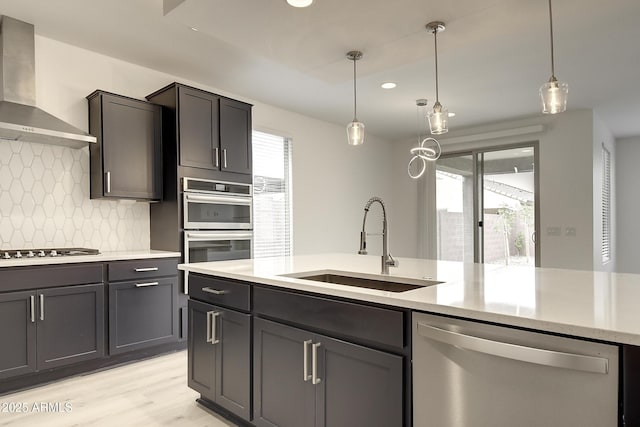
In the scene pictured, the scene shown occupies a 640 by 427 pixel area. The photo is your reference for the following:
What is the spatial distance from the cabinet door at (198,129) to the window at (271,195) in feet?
3.63

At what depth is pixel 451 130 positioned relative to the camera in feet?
21.2

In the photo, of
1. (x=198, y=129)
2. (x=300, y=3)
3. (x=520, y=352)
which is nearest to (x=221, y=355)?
(x=520, y=352)

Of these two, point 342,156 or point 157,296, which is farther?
point 342,156

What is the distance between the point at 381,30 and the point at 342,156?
3922mm

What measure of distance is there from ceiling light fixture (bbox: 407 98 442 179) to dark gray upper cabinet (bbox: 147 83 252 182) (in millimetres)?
1751

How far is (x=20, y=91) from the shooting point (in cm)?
290

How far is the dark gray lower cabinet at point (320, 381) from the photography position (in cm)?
145

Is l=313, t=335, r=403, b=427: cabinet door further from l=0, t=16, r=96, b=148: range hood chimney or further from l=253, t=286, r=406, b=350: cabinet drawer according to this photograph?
l=0, t=16, r=96, b=148: range hood chimney

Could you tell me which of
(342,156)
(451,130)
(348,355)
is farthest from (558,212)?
(348,355)

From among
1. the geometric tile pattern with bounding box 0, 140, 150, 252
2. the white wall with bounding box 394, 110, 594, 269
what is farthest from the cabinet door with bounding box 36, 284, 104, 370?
the white wall with bounding box 394, 110, 594, 269

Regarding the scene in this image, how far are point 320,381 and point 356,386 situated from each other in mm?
194

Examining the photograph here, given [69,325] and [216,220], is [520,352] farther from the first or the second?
[216,220]

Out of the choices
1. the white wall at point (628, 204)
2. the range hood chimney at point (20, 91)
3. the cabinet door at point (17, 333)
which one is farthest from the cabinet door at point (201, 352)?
the white wall at point (628, 204)

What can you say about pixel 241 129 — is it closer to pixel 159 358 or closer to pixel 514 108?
pixel 159 358
